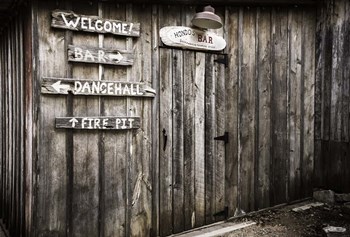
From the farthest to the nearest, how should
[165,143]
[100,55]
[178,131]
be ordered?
1. [178,131]
2. [165,143]
3. [100,55]

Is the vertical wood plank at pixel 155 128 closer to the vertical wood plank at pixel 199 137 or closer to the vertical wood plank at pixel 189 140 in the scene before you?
the vertical wood plank at pixel 189 140

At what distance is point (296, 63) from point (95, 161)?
342 centimetres

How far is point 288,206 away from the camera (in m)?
5.21

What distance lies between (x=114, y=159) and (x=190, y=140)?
3.45 feet

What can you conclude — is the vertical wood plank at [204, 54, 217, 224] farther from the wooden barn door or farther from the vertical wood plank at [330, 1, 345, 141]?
the vertical wood plank at [330, 1, 345, 141]

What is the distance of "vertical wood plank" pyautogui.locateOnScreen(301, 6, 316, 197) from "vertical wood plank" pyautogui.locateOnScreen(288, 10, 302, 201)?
0.28ft

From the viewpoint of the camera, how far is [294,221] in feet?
15.0

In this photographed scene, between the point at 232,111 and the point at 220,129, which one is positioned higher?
the point at 232,111

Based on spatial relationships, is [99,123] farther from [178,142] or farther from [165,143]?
[178,142]

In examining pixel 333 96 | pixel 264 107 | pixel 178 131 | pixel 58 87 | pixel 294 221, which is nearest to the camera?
pixel 58 87

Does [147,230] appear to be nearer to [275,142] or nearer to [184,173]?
[184,173]

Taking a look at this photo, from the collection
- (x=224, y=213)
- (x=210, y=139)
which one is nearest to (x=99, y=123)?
(x=210, y=139)

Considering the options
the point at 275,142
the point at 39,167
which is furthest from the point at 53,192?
the point at 275,142

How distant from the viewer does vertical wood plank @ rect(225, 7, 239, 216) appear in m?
4.71
